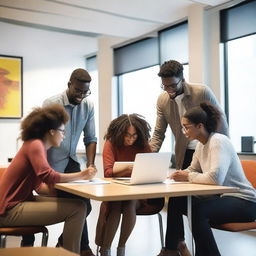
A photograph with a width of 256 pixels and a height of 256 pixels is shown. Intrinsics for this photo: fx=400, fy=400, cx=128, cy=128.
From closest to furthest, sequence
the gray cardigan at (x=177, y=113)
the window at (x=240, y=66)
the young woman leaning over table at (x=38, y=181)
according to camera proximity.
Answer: the young woman leaning over table at (x=38, y=181), the gray cardigan at (x=177, y=113), the window at (x=240, y=66)

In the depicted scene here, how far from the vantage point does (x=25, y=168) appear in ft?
6.70

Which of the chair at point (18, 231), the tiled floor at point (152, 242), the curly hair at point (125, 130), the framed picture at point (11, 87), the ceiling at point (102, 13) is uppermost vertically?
the ceiling at point (102, 13)

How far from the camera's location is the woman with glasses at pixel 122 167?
2398 millimetres

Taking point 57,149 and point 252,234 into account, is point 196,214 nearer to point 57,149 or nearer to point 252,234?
point 57,149

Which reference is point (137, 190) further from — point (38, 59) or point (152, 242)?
point (38, 59)

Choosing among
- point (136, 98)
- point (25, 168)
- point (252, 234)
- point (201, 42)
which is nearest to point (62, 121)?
point (25, 168)

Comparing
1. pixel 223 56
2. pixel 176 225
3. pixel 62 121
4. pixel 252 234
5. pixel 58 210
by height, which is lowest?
pixel 252 234

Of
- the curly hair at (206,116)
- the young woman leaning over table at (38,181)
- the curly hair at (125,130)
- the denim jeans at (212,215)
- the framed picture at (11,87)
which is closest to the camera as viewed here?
the young woman leaning over table at (38,181)

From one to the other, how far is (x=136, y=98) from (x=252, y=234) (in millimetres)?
2747

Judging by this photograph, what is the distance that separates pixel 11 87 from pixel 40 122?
13.0 feet

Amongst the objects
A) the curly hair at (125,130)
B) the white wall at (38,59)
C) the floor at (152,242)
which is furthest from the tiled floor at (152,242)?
the white wall at (38,59)

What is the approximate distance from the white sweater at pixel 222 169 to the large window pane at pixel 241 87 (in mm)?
1914

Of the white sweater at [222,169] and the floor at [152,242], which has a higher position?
the white sweater at [222,169]

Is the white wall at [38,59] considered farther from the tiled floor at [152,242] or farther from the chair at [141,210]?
the chair at [141,210]
